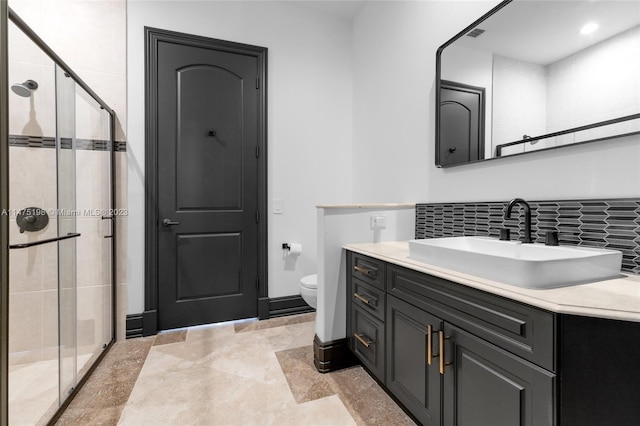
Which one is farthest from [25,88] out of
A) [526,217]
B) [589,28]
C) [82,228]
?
[589,28]

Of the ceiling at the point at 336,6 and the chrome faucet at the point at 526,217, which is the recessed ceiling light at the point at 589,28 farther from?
the ceiling at the point at 336,6

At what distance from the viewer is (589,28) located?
47.1 inches

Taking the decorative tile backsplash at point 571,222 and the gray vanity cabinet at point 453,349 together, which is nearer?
the gray vanity cabinet at point 453,349

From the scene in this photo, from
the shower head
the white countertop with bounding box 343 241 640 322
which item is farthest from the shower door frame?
the white countertop with bounding box 343 241 640 322

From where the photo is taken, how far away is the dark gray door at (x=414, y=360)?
1163 millimetres

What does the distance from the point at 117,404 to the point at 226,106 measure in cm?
225

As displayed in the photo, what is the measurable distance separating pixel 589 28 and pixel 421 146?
1.05 meters

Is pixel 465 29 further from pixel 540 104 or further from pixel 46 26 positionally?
pixel 46 26

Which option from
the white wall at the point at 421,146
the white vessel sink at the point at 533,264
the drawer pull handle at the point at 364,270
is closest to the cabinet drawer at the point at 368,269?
the drawer pull handle at the point at 364,270

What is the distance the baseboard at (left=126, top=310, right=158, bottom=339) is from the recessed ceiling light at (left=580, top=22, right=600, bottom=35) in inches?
123

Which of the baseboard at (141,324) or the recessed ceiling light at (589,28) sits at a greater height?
the recessed ceiling light at (589,28)

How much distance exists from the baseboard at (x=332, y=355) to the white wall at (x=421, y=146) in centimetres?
116

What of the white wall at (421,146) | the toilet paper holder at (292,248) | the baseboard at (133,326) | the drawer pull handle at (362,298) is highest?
the white wall at (421,146)

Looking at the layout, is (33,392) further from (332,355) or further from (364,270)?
(364,270)
